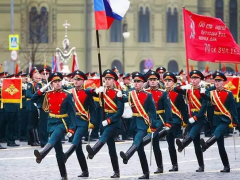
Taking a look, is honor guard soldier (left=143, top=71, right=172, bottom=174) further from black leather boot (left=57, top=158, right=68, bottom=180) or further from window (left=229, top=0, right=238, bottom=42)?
window (left=229, top=0, right=238, bottom=42)

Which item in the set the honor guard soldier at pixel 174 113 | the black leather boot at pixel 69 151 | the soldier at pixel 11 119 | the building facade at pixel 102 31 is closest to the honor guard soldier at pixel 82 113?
the black leather boot at pixel 69 151

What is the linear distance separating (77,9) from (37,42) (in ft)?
12.4

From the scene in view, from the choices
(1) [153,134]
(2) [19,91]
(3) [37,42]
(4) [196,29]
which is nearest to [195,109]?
(4) [196,29]

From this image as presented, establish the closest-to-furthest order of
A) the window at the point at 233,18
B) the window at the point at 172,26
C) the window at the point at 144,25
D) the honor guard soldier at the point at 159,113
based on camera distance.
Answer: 1. the honor guard soldier at the point at 159,113
2. the window at the point at 144,25
3. the window at the point at 172,26
4. the window at the point at 233,18

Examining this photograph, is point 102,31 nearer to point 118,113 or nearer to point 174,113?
point 174,113

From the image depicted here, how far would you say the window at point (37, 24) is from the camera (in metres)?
62.7

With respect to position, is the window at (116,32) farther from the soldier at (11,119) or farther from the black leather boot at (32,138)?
the black leather boot at (32,138)

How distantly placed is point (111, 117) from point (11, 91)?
835 centimetres

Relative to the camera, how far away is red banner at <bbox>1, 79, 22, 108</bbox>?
23.0m

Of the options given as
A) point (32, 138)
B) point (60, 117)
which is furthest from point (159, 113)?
point (32, 138)

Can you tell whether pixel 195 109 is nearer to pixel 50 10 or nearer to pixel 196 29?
pixel 196 29

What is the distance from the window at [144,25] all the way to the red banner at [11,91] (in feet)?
133

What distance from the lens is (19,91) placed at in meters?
23.2

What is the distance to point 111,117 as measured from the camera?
49.5ft
